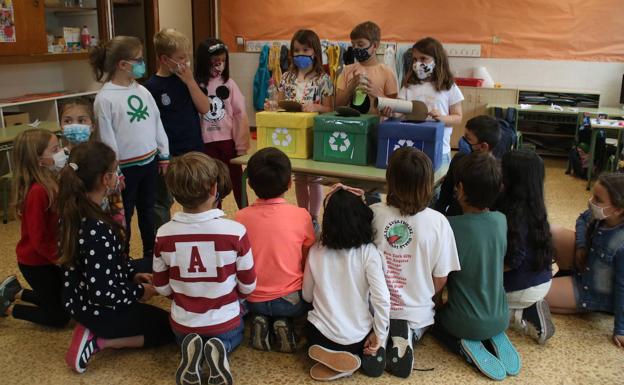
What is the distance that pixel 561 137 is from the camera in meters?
6.10

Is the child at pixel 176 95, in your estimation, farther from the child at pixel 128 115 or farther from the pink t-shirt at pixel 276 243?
the pink t-shirt at pixel 276 243

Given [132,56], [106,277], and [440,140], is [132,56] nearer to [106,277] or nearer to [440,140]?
[106,277]

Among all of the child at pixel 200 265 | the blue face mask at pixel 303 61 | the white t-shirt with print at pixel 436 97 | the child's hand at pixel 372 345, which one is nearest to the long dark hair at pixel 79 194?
the child at pixel 200 265

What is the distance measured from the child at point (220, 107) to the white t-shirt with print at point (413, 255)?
1229 mm

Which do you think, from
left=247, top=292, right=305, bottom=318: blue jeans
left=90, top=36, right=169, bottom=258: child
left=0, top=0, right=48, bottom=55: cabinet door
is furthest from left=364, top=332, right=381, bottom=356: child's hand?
left=0, top=0, right=48, bottom=55: cabinet door

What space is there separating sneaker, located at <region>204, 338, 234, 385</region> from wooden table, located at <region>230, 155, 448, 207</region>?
0.91m

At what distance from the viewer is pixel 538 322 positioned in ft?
7.60

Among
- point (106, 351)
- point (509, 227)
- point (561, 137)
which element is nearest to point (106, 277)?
point (106, 351)

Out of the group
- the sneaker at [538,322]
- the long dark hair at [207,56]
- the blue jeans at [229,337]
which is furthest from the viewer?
the long dark hair at [207,56]

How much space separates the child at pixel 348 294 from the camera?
200 centimetres

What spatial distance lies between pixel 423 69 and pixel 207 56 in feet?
3.90

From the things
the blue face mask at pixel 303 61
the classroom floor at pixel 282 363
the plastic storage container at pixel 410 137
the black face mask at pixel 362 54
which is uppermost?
the black face mask at pixel 362 54

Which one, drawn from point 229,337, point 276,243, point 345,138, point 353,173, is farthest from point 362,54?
point 229,337

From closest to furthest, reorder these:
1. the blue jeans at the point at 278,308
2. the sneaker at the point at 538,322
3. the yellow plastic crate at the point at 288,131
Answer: the blue jeans at the point at 278,308 < the sneaker at the point at 538,322 < the yellow plastic crate at the point at 288,131
